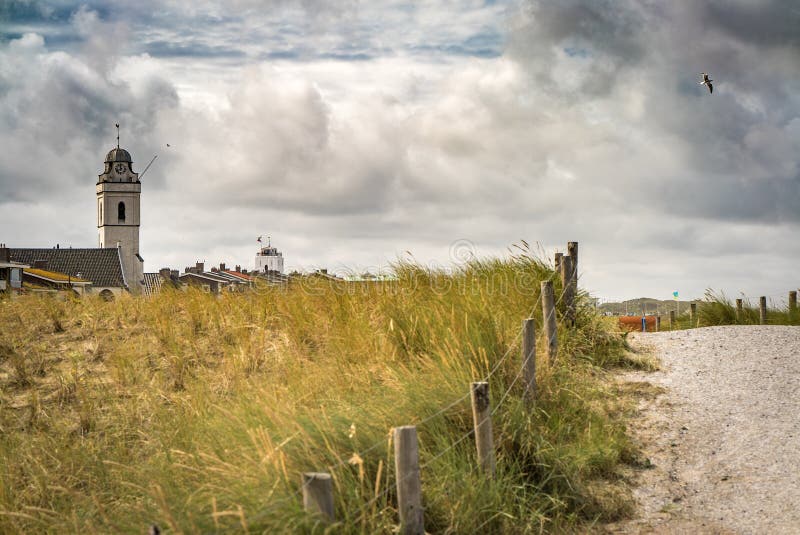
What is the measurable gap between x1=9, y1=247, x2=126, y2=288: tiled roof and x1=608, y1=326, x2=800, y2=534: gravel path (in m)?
58.1

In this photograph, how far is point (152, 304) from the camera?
1227 cm

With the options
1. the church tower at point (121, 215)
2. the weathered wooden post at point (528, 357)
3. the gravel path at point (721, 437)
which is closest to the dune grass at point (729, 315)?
the gravel path at point (721, 437)

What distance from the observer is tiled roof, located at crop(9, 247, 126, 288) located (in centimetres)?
6306

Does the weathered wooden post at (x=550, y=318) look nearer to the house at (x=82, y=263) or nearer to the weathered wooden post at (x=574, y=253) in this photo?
the weathered wooden post at (x=574, y=253)

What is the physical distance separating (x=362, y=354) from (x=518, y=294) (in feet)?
9.95

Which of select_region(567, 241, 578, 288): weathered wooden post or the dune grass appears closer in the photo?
select_region(567, 241, 578, 288): weathered wooden post

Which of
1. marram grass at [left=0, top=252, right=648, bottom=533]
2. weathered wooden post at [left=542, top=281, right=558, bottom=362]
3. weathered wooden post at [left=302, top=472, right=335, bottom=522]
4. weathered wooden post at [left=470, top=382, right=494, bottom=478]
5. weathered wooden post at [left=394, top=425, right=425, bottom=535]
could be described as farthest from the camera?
weathered wooden post at [left=542, top=281, right=558, bottom=362]

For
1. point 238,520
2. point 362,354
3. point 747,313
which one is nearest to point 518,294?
point 362,354

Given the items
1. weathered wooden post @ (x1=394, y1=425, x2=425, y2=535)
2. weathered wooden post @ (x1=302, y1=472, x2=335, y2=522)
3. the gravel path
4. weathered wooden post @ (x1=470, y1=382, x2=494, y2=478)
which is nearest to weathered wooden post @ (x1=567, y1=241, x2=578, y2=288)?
the gravel path

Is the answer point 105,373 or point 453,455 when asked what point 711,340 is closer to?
point 453,455

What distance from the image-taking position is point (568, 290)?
423 inches

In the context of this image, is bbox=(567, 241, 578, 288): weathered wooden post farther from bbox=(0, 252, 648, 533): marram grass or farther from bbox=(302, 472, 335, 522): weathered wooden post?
bbox=(302, 472, 335, 522): weathered wooden post

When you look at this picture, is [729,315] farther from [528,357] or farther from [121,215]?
[121,215]

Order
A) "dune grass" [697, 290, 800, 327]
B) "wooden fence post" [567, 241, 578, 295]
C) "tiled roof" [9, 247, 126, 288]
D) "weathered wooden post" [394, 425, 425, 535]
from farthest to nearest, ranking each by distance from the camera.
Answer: "tiled roof" [9, 247, 126, 288], "dune grass" [697, 290, 800, 327], "wooden fence post" [567, 241, 578, 295], "weathered wooden post" [394, 425, 425, 535]
